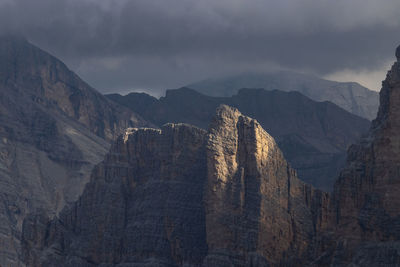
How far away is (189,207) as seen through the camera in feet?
404

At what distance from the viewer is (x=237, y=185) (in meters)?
115

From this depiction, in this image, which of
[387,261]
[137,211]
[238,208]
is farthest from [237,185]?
[387,261]

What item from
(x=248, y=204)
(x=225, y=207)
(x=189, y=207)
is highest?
(x=189, y=207)

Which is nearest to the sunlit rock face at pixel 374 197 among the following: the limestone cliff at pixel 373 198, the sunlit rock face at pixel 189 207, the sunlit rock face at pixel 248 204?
the limestone cliff at pixel 373 198

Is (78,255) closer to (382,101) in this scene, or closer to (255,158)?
(255,158)

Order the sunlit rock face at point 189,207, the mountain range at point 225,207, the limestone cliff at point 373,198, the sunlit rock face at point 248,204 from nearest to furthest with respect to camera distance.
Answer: the limestone cliff at point 373,198, the mountain range at point 225,207, the sunlit rock face at point 248,204, the sunlit rock face at point 189,207

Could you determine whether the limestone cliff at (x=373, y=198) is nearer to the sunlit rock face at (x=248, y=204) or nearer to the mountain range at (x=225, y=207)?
the mountain range at (x=225, y=207)

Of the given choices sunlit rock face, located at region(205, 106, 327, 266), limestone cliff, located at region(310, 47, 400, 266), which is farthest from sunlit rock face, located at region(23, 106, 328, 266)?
limestone cliff, located at region(310, 47, 400, 266)

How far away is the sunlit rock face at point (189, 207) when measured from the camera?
11494 cm

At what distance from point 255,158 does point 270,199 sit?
410 cm

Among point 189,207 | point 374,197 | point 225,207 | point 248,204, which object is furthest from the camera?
point 189,207

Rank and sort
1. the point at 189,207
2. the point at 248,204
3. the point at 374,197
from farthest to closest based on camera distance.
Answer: the point at 189,207 < the point at 248,204 < the point at 374,197

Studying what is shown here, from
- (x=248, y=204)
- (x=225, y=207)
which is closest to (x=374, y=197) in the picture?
(x=248, y=204)

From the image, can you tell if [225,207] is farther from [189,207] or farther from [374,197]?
[374,197]
